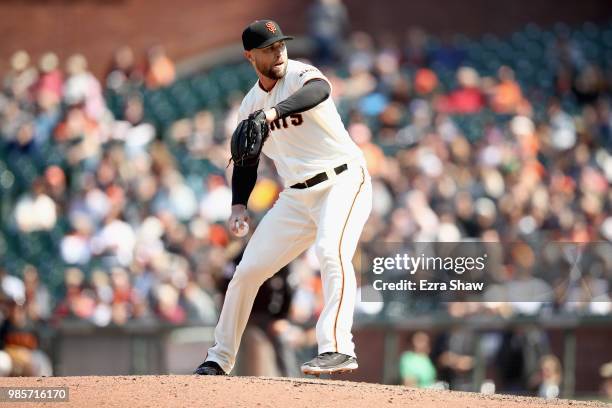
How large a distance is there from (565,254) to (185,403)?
5.40 meters

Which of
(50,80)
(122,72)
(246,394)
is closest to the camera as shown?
(246,394)

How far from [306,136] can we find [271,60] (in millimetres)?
378

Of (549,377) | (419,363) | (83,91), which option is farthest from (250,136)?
(83,91)

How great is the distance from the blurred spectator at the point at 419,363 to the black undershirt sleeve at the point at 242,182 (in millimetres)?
3641

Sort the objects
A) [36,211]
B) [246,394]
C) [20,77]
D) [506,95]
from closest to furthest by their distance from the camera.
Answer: [246,394] < [36,211] < [20,77] < [506,95]

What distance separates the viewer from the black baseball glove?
204 inches

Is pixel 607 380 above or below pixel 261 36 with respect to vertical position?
below

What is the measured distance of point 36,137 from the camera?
36.3 feet

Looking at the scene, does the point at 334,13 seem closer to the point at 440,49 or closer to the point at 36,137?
the point at 440,49

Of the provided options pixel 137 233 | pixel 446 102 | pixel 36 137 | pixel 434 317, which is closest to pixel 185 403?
pixel 434 317

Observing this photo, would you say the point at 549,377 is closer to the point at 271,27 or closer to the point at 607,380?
the point at 607,380

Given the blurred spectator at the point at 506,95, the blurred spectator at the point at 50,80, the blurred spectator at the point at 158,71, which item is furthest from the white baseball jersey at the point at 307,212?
the blurred spectator at the point at 506,95

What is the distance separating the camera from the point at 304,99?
5242 millimetres

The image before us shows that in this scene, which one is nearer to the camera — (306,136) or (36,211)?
(306,136)
